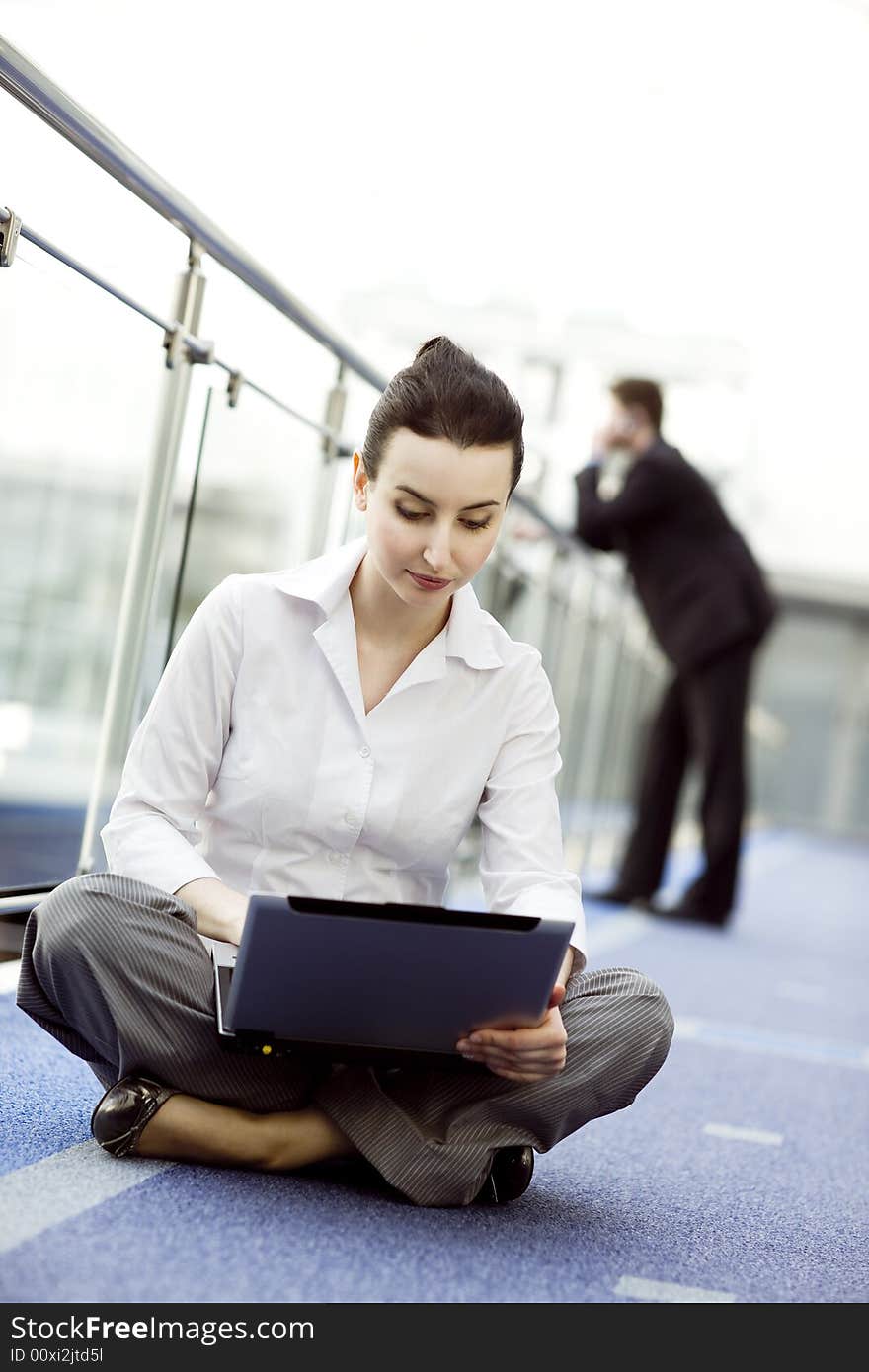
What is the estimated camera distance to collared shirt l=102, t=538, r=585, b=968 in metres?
1.64

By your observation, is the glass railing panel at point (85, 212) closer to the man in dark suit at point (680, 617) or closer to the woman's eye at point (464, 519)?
the woman's eye at point (464, 519)

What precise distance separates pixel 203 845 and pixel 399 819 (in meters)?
0.22

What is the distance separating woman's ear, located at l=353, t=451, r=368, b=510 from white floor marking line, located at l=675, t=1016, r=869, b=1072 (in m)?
1.76

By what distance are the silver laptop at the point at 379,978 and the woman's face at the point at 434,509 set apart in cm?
36

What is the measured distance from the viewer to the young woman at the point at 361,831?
153 centimetres

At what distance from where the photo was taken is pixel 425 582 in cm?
160

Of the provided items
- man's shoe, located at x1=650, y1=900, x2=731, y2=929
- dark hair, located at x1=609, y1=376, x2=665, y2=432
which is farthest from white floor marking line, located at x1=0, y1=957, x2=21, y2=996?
man's shoe, located at x1=650, y1=900, x2=731, y2=929

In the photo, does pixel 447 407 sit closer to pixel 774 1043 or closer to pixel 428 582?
pixel 428 582

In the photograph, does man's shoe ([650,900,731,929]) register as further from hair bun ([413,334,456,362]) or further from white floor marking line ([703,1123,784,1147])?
hair bun ([413,334,456,362])

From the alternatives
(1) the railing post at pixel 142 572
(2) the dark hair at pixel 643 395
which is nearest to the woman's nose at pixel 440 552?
(1) the railing post at pixel 142 572

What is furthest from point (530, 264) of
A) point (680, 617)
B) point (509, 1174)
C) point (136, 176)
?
point (509, 1174)

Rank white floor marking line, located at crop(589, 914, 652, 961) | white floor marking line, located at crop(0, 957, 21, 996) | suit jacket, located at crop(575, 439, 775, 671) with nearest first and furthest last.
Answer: white floor marking line, located at crop(0, 957, 21, 996) < white floor marking line, located at crop(589, 914, 652, 961) < suit jacket, located at crop(575, 439, 775, 671)

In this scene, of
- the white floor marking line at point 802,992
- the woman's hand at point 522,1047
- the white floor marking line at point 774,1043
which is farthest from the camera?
the white floor marking line at point 802,992
